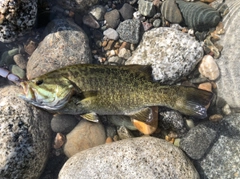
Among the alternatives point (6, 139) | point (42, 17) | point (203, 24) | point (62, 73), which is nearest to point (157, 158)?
point (62, 73)

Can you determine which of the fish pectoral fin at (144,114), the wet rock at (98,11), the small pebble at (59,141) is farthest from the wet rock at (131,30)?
the small pebble at (59,141)

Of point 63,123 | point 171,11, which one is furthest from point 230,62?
point 63,123

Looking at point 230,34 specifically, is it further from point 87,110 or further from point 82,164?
point 82,164

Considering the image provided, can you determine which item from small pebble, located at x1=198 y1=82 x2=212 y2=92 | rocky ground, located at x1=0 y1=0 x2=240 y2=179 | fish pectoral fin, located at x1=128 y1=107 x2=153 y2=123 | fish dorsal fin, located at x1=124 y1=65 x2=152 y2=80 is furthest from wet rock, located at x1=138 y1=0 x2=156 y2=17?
fish pectoral fin, located at x1=128 y1=107 x2=153 y2=123

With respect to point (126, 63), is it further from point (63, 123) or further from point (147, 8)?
point (63, 123)

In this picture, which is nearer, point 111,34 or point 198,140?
point 198,140

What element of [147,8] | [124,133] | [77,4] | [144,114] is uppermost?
[77,4]
